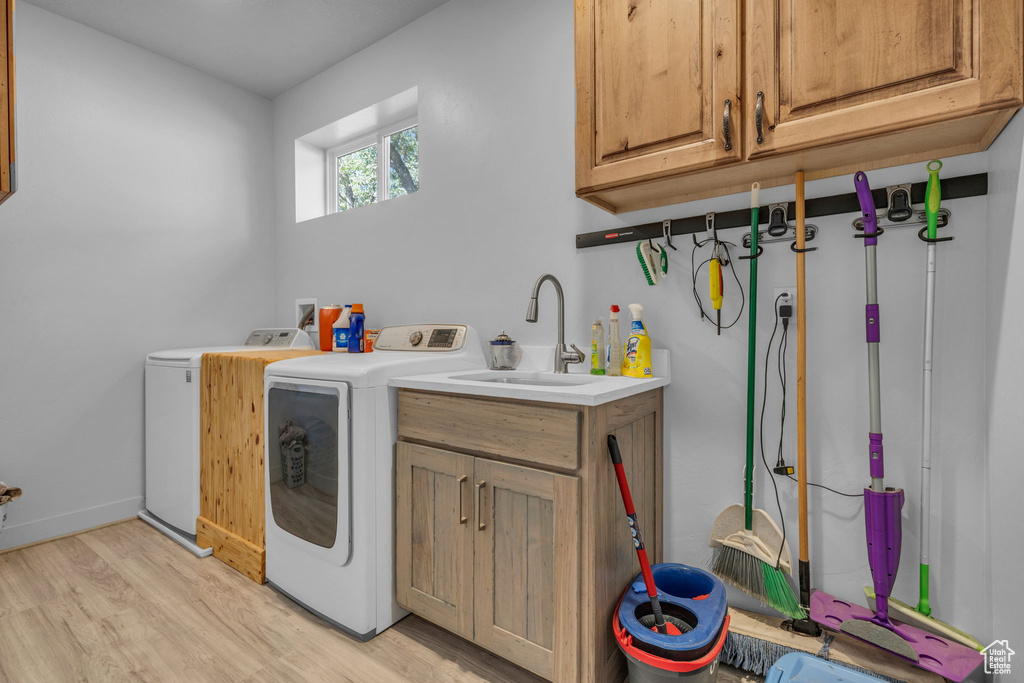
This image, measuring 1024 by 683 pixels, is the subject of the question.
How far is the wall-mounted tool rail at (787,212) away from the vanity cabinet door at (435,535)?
0.97 meters

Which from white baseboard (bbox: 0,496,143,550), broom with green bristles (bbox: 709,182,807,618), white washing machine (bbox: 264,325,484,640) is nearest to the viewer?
broom with green bristles (bbox: 709,182,807,618)

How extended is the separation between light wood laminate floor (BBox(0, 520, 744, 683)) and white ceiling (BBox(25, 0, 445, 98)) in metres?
2.66

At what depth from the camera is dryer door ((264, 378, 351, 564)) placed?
1.70 m

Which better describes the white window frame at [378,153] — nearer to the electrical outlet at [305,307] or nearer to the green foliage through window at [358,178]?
the green foliage through window at [358,178]

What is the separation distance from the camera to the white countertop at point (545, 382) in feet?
4.43

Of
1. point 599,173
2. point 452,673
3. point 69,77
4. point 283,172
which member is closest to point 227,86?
point 283,172

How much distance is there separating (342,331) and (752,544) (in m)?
2.09

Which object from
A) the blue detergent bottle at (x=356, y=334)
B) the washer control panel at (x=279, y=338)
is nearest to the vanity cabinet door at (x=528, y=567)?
the blue detergent bottle at (x=356, y=334)

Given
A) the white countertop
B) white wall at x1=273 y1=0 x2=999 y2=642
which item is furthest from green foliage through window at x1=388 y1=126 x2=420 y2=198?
the white countertop

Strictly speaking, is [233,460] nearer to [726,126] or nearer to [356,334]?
[356,334]

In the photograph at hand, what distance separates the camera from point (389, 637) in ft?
5.61

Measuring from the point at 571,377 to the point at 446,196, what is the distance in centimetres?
116

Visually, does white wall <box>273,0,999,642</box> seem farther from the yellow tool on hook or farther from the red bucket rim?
the red bucket rim

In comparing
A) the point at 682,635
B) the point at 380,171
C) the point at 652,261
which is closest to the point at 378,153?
the point at 380,171
